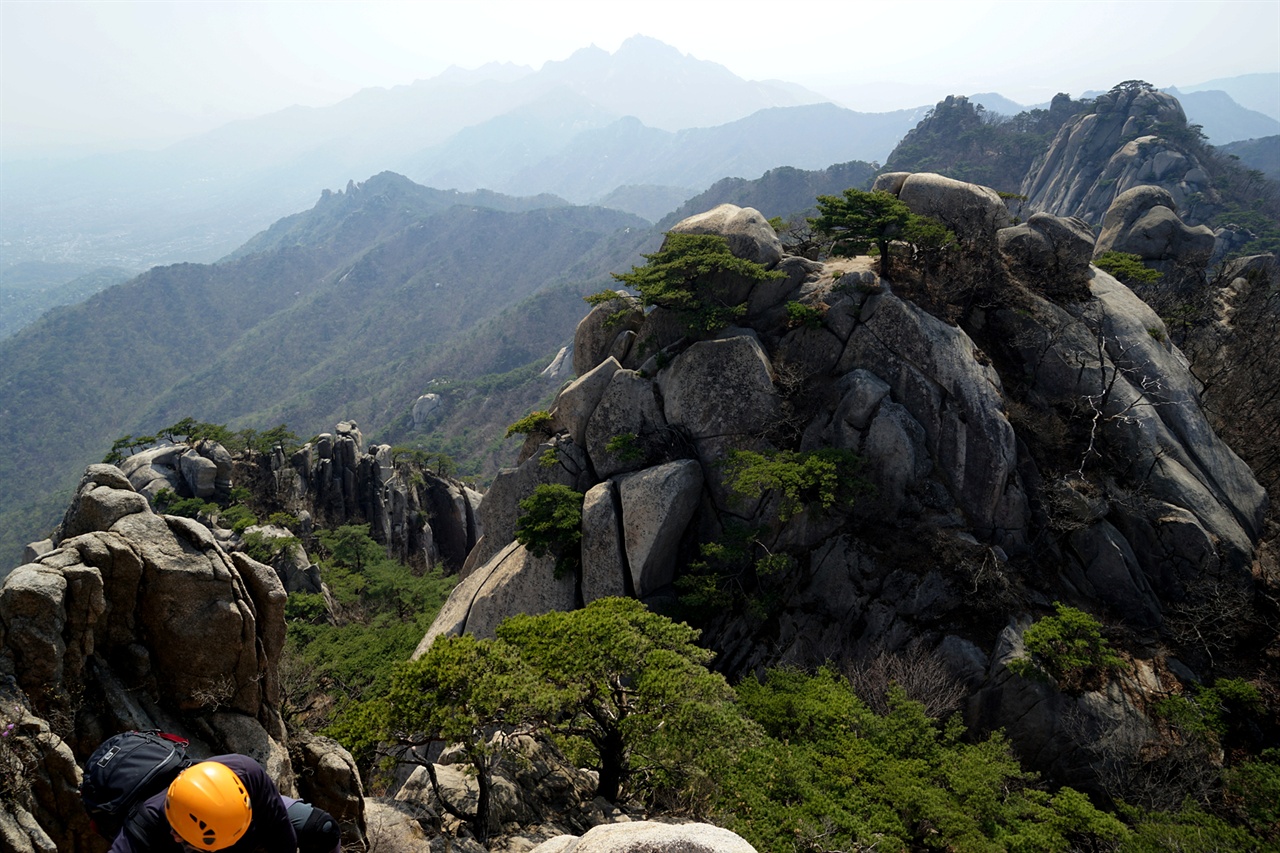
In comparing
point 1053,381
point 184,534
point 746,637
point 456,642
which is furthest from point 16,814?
point 1053,381

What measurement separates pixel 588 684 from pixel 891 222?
19.7 meters

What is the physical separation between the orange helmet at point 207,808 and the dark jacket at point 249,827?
13 cm

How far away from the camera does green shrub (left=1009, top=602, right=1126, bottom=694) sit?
55.9 ft

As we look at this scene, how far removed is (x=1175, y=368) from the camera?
23.5m

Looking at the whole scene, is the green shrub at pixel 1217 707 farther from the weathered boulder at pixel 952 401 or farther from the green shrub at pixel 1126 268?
the green shrub at pixel 1126 268

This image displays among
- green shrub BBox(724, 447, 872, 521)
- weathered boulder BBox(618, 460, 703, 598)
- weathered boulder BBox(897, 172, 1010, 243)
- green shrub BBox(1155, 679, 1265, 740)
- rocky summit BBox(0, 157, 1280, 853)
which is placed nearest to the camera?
green shrub BBox(1155, 679, 1265, 740)

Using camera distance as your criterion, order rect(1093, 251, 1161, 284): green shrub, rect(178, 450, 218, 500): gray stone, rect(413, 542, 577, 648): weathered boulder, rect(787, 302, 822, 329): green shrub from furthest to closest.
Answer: rect(178, 450, 218, 500): gray stone < rect(1093, 251, 1161, 284): green shrub < rect(787, 302, 822, 329): green shrub < rect(413, 542, 577, 648): weathered boulder

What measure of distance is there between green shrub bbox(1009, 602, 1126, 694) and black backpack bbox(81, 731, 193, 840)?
1965 centimetres

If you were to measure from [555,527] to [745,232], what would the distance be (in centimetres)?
1466

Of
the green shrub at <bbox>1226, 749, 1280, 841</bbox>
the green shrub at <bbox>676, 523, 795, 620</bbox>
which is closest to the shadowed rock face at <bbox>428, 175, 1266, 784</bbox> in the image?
the green shrub at <bbox>676, 523, 795, 620</bbox>

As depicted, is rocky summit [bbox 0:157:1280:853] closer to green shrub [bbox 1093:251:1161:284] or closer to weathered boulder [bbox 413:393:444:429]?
green shrub [bbox 1093:251:1161:284]

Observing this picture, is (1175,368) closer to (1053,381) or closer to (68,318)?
(1053,381)

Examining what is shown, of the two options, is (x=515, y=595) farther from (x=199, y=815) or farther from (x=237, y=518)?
(x=237, y=518)

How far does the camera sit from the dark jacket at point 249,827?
13.3 feet
